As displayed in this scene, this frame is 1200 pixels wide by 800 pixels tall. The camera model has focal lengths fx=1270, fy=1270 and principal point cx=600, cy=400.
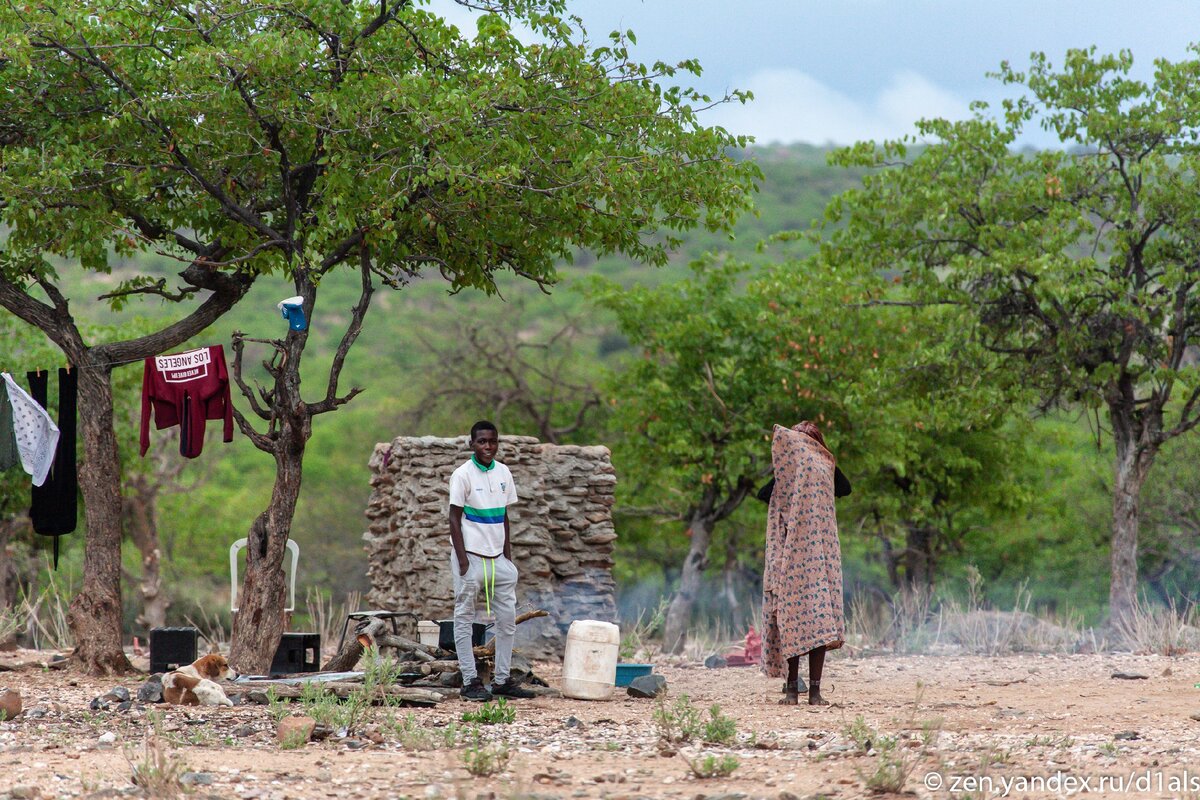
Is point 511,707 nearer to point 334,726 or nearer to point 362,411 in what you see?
point 334,726

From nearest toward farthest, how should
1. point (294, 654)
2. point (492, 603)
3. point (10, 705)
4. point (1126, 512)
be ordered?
point (10, 705) → point (492, 603) → point (294, 654) → point (1126, 512)

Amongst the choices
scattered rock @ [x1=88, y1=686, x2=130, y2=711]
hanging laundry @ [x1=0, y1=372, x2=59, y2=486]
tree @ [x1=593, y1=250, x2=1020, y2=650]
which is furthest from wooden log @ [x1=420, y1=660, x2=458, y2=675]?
tree @ [x1=593, y1=250, x2=1020, y2=650]

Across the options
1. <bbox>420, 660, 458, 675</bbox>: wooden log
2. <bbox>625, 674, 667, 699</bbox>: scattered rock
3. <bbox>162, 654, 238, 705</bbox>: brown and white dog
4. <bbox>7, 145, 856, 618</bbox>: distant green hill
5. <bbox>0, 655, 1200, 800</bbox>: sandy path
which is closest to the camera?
<bbox>0, 655, 1200, 800</bbox>: sandy path

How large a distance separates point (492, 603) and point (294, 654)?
219 centimetres

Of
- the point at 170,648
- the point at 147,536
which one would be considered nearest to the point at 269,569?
the point at 170,648

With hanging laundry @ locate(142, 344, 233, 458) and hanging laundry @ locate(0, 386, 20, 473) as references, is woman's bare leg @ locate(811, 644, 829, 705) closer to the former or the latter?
hanging laundry @ locate(142, 344, 233, 458)

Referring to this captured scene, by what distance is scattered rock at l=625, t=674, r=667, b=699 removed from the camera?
8.80m

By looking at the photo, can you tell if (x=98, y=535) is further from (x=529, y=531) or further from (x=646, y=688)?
(x=646, y=688)

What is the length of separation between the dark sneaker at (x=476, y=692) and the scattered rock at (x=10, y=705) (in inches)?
103

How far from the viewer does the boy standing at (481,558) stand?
26.7ft

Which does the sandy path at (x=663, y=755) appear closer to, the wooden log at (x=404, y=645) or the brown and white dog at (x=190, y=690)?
the brown and white dog at (x=190, y=690)

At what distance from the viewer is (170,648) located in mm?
9516

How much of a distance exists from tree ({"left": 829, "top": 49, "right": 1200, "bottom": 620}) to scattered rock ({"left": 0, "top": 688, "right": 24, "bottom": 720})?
11.6 meters

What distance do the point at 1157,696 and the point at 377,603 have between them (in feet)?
23.9
